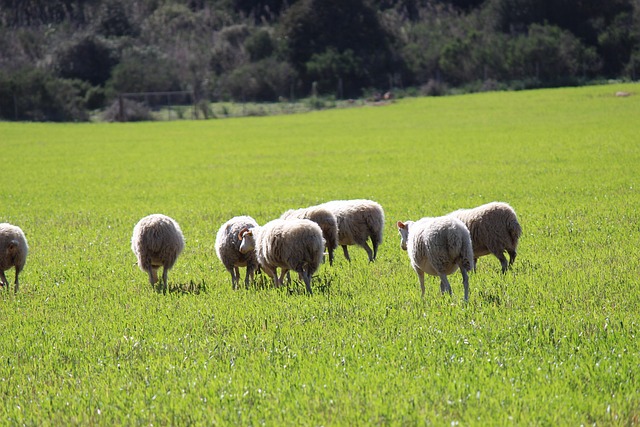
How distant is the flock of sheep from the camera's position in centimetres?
1019

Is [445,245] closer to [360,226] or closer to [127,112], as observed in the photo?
[360,226]

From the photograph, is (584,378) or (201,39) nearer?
(584,378)

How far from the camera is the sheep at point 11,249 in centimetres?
1201

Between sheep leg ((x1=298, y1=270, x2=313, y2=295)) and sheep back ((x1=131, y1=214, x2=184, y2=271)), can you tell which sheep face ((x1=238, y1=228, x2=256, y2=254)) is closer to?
sheep leg ((x1=298, y1=270, x2=313, y2=295))

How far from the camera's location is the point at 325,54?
84.8m

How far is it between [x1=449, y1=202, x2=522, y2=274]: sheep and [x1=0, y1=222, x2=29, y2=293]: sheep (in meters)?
6.10

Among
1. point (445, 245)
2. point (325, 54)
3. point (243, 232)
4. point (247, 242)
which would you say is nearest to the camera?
point (445, 245)

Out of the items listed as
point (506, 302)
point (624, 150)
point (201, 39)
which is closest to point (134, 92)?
point (201, 39)

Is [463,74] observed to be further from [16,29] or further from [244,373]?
[244,373]

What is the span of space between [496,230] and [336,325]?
3.79 m

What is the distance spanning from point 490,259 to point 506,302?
3.72 meters

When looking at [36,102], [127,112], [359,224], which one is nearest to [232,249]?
[359,224]

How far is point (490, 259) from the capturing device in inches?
533

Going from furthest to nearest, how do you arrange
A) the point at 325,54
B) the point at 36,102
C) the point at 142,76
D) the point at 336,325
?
the point at 325,54, the point at 142,76, the point at 36,102, the point at 336,325
